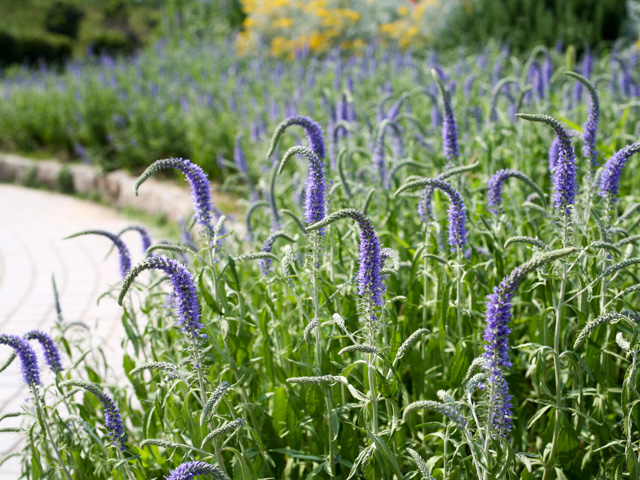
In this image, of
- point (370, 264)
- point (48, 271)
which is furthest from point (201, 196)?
point (48, 271)

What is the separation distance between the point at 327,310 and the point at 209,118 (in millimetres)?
6464

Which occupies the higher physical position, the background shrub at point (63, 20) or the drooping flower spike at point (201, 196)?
the background shrub at point (63, 20)

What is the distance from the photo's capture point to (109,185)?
9234 millimetres

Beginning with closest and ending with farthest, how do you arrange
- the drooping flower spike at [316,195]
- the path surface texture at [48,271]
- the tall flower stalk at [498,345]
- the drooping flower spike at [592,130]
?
the tall flower stalk at [498,345] < the drooping flower spike at [316,195] < the drooping flower spike at [592,130] < the path surface texture at [48,271]

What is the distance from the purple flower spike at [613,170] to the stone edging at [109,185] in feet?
15.4

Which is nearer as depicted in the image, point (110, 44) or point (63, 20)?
point (110, 44)

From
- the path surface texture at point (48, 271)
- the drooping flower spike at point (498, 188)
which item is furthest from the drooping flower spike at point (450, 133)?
the path surface texture at point (48, 271)

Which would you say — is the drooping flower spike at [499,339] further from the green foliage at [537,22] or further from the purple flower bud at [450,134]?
the green foliage at [537,22]

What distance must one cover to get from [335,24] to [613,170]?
479 inches

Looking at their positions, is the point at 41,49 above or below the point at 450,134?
above

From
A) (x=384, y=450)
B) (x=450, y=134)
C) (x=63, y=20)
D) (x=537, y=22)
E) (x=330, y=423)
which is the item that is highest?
(x=63, y=20)

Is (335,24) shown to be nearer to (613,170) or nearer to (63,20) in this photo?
(613,170)

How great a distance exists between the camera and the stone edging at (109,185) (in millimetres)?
7574

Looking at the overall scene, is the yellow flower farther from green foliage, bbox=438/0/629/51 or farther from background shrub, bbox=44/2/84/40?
background shrub, bbox=44/2/84/40
